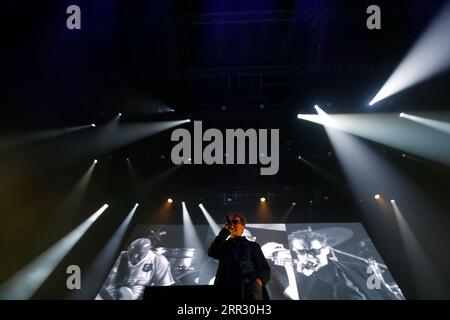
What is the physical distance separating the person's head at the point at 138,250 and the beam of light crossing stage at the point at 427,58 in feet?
12.9

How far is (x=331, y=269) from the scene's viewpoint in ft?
17.2

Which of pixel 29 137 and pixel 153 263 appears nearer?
pixel 153 263

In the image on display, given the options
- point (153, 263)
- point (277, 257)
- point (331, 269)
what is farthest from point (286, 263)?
point (153, 263)

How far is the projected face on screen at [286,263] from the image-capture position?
5047mm

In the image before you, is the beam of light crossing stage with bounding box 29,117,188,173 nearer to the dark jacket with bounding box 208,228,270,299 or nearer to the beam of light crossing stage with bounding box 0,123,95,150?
the beam of light crossing stage with bounding box 0,123,95,150

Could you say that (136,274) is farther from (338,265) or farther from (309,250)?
(338,265)

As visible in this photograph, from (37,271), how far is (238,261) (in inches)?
161

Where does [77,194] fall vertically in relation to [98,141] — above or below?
below

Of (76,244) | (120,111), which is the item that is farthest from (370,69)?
(76,244)

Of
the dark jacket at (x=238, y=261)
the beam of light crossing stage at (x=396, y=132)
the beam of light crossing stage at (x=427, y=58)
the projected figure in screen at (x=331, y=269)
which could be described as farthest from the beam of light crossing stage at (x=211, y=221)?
the dark jacket at (x=238, y=261)

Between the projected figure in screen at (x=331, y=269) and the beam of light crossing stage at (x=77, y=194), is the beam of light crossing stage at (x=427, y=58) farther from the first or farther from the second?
the beam of light crossing stage at (x=77, y=194)

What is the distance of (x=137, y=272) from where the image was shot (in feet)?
17.4

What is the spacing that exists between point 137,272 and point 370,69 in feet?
13.0

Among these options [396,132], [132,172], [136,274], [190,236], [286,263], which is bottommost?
[136,274]
